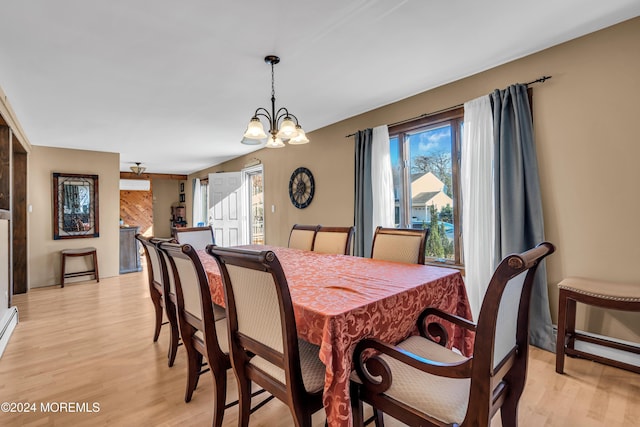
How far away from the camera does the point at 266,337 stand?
1.25 m

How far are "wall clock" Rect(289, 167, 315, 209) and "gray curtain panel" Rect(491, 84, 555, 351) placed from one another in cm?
260

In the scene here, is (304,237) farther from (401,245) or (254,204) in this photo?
(254,204)

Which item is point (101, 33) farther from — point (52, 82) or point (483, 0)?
point (483, 0)

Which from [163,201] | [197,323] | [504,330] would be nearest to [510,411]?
[504,330]

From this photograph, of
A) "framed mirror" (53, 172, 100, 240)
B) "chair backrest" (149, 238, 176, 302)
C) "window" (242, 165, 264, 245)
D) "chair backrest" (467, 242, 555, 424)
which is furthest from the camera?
"window" (242, 165, 264, 245)

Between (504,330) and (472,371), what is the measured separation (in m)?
0.23

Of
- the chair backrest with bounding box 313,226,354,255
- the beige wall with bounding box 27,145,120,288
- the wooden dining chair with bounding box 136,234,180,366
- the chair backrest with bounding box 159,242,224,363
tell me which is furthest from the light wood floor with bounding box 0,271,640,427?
the beige wall with bounding box 27,145,120,288

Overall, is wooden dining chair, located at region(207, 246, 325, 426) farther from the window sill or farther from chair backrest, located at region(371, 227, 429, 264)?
the window sill

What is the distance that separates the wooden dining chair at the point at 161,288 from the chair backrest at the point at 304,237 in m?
1.35

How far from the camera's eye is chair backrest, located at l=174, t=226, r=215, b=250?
3.38m

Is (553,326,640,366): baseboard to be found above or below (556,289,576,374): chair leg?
below

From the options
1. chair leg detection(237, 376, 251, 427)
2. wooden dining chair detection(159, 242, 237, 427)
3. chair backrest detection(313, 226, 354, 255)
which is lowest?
chair leg detection(237, 376, 251, 427)

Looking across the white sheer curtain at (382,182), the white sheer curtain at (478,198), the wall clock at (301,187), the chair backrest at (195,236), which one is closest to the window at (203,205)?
the wall clock at (301,187)

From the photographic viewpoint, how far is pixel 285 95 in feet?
10.5
